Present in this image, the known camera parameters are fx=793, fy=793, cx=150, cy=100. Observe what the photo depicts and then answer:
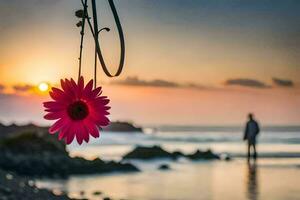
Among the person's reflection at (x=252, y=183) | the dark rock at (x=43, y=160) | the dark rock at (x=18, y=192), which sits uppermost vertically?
the dark rock at (x=43, y=160)

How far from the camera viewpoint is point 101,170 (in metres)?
19.8

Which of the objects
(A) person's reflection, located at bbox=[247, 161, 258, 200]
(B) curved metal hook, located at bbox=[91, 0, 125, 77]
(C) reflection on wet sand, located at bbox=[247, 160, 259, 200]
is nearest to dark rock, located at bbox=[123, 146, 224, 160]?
(C) reflection on wet sand, located at bbox=[247, 160, 259, 200]

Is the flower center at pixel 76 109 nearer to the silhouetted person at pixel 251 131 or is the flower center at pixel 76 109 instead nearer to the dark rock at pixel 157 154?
the silhouetted person at pixel 251 131

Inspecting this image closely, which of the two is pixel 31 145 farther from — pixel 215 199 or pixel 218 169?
pixel 215 199

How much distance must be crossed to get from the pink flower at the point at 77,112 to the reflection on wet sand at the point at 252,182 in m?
11.5

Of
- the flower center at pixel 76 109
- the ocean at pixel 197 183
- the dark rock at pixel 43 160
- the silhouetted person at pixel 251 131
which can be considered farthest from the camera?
the dark rock at pixel 43 160

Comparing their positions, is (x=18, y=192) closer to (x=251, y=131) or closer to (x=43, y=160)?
(x=251, y=131)

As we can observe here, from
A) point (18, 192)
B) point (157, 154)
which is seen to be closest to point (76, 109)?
point (18, 192)

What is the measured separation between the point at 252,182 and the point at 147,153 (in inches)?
441

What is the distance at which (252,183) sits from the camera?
47.9ft

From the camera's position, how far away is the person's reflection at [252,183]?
12676mm

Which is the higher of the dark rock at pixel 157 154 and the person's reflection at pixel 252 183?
the dark rock at pixel 157 154

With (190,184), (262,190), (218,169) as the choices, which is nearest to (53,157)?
(218,169)

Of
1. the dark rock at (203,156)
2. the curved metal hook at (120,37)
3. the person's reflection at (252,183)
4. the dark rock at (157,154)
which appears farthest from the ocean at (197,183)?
the curved metal hook at (120,37)
